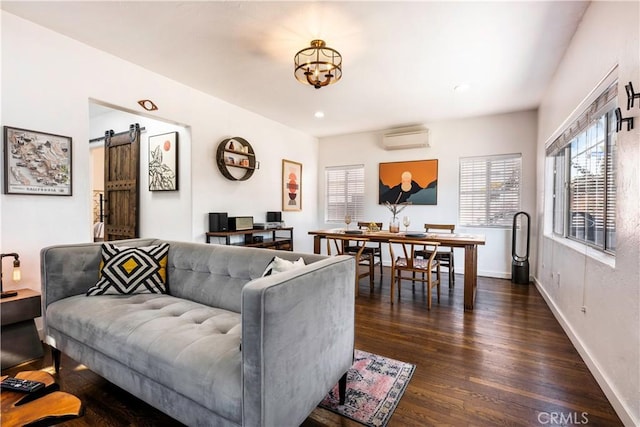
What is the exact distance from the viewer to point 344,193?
624cm

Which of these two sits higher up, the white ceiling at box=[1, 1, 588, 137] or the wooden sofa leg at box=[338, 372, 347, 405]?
the white ceiling at box=[1, 1, 588, 137]

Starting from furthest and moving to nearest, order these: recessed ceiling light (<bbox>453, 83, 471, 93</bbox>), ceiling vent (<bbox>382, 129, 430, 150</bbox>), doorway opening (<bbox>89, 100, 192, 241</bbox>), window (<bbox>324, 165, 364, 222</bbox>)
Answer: window (<bbox>324, 165, 364, 222</bbox>)
ceiling vent (<bbox>382, 129, 430, 150</bbox>)
doorway opening (<bbox>89, 100, 192, 241</bbox>)
recessed ceiling light (<bbox>453, 83, 471, 93</bbox>)

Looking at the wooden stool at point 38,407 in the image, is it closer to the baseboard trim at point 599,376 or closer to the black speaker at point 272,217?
the baseboard trim at point 599,376

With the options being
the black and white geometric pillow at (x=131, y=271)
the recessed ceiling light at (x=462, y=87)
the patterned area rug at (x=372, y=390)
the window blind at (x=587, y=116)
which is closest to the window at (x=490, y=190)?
the window blind at (x=587, y=116)

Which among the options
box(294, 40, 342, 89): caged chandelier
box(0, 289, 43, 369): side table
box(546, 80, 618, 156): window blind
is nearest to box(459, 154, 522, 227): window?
box(546, 80, 618, 156): window blind

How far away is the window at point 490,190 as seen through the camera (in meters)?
4.72

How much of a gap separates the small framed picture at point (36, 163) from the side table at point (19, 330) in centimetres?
88

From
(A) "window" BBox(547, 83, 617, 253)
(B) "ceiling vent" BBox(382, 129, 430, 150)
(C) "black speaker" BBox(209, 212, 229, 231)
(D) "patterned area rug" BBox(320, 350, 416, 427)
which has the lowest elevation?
(D) "patterned area rug" BBox(320, 350, 416, 427)

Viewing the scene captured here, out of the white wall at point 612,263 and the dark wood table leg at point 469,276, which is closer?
the white wall at point 612,263

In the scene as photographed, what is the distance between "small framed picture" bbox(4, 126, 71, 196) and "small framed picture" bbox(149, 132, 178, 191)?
4.22 feet

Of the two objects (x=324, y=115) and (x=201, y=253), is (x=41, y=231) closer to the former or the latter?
(x=201, y=253)

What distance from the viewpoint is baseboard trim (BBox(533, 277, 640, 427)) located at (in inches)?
59.5

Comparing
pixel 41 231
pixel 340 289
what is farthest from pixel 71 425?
pixel 41 231

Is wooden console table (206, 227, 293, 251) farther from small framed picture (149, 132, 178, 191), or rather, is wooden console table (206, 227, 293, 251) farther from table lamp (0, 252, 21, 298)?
table lamp (0, 252, 21, 298)
